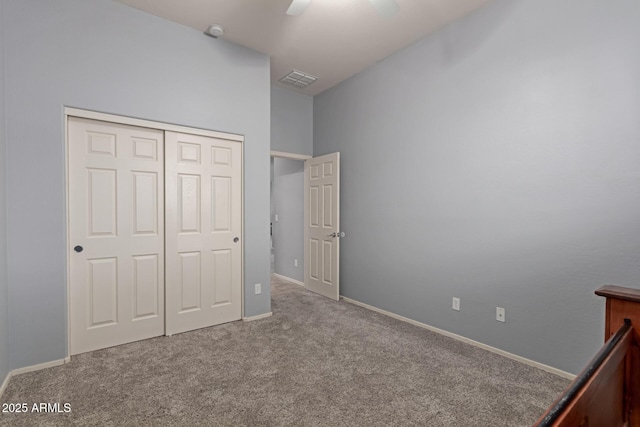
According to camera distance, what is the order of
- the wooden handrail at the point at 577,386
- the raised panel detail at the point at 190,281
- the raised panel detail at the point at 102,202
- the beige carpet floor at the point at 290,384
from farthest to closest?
the raised panel detail at the point at 190,281 → the raised panel detail at the point at 102,202 → the beige carpet floor at the point at 290,384 → the wooden handrail at the point at 577,386

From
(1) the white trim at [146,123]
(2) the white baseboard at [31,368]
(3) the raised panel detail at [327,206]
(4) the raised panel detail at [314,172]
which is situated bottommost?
(2) the white baseboard at [31,368]

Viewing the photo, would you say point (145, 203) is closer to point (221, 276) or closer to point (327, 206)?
point (221, 276)

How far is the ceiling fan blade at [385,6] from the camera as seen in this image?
7.10ft

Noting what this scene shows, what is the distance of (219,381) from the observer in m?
2.19

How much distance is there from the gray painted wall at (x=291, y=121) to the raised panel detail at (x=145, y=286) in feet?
7.41

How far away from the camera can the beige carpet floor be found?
1.81 meters

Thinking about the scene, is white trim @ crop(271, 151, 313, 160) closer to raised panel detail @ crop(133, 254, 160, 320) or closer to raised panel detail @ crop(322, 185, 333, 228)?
raised panel detail @ crop(322, 185, 333, 228)

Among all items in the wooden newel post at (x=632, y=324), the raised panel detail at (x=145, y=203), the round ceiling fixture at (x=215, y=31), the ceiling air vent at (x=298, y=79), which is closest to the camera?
the wooden newel post at (x=632, y=324)

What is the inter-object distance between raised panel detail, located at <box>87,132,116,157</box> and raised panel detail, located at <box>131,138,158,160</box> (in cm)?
16

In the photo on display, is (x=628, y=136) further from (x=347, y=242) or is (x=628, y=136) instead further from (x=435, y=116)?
(x=347, y=242)

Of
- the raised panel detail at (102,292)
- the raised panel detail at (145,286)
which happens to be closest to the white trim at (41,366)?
the raised panel detail at (102,292)

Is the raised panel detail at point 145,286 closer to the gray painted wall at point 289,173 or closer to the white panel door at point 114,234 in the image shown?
the white panel door at point 114,234

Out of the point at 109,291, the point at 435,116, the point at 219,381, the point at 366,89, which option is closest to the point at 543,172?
the point at 435,116

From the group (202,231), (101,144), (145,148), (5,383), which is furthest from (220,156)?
(5,383)
